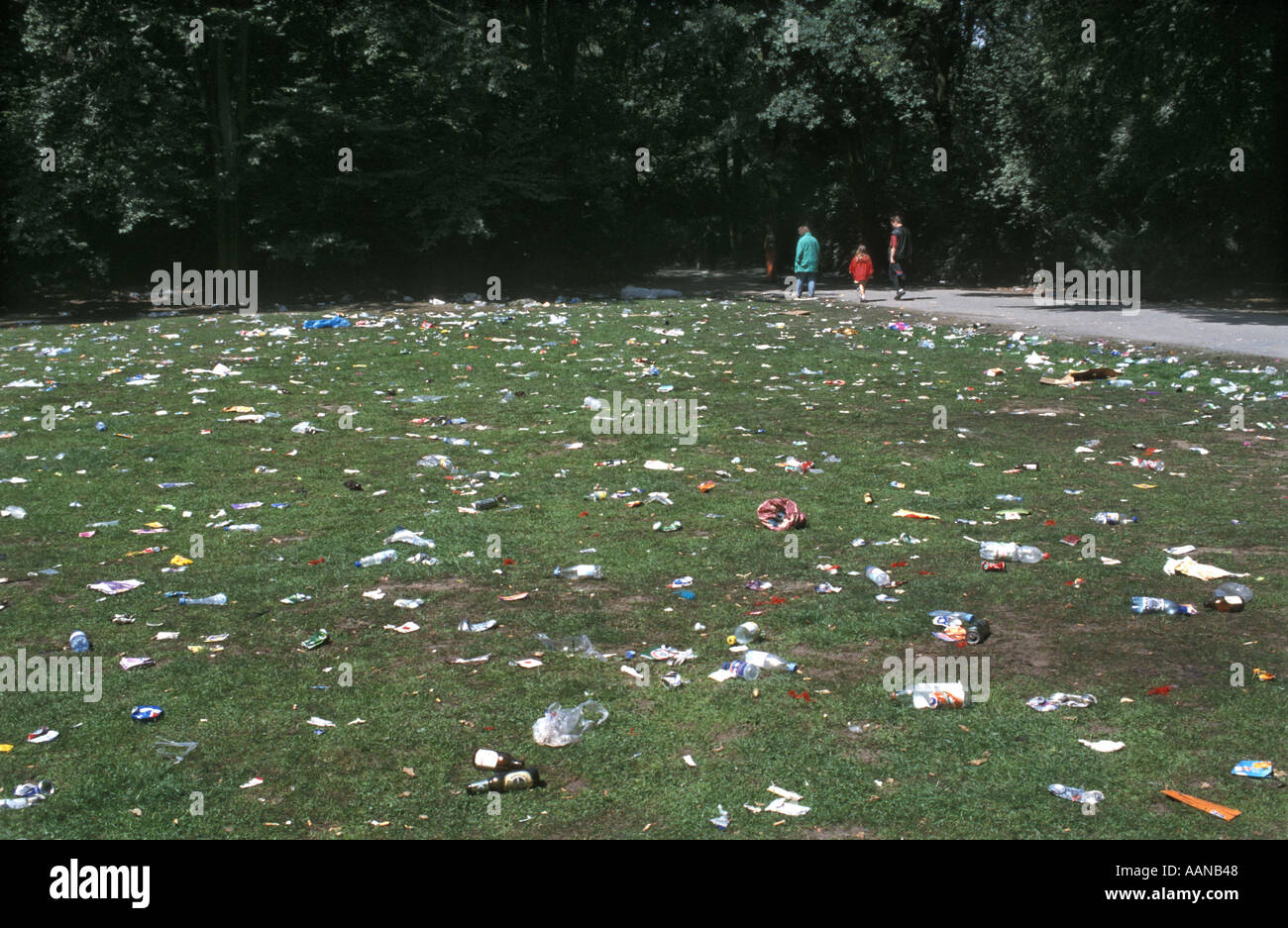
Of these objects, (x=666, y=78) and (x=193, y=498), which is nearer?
(x=193, y=498)

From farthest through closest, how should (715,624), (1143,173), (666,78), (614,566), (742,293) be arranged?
1. (666,78)
2. (742,293)
3. (1143,173)
4. (614,566)
5. (715,624)

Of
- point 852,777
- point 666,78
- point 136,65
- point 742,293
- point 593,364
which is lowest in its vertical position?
point 852,777

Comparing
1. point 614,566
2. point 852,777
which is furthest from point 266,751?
point 614,566

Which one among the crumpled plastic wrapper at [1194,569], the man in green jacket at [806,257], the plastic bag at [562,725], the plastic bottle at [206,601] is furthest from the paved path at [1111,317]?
the plastic bottle at [206,601]

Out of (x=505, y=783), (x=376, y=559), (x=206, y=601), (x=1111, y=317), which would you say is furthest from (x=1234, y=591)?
(x=1111, y=317)

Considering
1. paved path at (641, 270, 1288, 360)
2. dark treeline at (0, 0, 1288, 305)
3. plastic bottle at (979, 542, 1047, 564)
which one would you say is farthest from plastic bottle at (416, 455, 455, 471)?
dark treeline at (0, 0, 1288, 305)

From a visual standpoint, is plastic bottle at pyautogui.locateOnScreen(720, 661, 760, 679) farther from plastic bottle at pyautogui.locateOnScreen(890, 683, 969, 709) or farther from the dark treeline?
the dark treeline

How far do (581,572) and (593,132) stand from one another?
2151 centimetres

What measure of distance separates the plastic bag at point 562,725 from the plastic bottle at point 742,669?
639 mm

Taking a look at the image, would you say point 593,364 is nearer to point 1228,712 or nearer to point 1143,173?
point 1228,712

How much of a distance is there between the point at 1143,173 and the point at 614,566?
1731 cm

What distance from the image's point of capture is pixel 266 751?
394cm

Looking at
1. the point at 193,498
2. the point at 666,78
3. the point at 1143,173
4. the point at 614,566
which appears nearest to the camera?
the point at 614,566

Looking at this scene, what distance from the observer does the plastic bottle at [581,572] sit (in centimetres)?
584
